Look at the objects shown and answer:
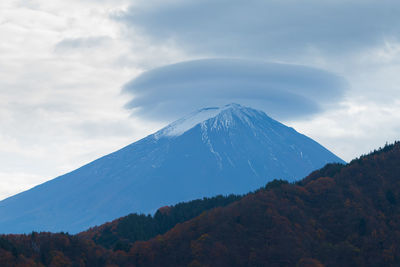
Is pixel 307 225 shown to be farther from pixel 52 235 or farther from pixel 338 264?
pixel 52 235

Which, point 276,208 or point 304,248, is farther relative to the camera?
point 276,208

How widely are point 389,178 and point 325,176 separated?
1647 cm

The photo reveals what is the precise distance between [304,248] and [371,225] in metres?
19.4

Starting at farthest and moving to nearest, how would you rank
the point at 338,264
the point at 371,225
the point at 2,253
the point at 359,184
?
the point at 359,184, the point at 371,225, the point at 338,264, the point at 2,253

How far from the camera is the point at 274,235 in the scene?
135m

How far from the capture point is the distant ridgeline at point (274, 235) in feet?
407

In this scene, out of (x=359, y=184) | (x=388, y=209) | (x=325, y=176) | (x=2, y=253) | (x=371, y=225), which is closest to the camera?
(x=2, y=253)

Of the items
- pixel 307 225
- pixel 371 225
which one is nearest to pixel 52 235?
Result: pixel 307 225

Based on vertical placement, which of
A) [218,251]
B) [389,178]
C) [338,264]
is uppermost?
[389,178]

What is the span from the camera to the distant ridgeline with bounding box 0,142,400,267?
123938 millimetres

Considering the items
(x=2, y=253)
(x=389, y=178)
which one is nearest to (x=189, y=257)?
(x=2, y=253)

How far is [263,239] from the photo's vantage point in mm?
134125

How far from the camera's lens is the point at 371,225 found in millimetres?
140375

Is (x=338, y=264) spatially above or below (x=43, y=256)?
below
